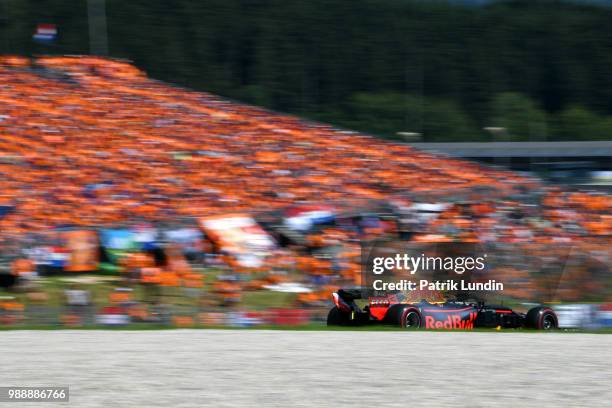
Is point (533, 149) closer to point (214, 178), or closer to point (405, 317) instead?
point (214, 178)

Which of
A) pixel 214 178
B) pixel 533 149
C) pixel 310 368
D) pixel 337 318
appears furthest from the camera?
pixel 533 149

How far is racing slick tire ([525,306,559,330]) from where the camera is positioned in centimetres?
737

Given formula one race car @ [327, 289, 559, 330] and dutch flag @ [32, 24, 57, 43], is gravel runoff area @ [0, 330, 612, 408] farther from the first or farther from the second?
dutch flag @ [32, 24, 57, 43]

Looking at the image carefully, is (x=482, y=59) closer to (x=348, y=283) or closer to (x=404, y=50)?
Result: (x=404, y=50)

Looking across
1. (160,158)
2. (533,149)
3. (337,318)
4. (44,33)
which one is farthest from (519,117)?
(337,318)

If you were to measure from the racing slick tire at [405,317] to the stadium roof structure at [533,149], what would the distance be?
43.9ft

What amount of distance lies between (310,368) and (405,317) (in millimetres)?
2279

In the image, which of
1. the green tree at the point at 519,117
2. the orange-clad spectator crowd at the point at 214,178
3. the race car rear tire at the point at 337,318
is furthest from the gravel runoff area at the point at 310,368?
the green tree at the point at 519,117

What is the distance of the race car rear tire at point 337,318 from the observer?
7.47m

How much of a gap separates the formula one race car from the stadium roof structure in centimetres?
1323

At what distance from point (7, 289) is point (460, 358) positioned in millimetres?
4008

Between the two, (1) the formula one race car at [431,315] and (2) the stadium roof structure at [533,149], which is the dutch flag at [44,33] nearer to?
(2) the stadium roof structure at [533,149]

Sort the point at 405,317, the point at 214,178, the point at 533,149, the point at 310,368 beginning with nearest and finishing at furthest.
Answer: the point at 310,368 < the point at 405,317 < the point at 214,178 < the point at 533,149

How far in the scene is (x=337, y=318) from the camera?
7.48 metres
